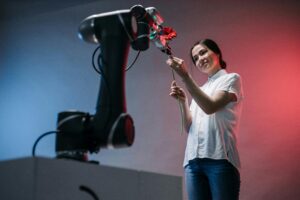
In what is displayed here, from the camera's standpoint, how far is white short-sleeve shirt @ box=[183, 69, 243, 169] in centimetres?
150

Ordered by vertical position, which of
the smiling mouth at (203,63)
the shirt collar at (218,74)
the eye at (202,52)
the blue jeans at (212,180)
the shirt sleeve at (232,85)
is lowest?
the blue jeans at (212,180)

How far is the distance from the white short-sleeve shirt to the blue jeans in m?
0.02

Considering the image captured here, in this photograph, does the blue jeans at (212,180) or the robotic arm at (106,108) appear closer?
the robotic arm at (106,108)

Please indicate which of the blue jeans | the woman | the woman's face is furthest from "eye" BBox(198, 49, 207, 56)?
the blue jeans

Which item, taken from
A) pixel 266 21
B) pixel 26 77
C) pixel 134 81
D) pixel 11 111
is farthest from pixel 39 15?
pixel 266 21

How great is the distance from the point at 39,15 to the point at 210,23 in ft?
4.03

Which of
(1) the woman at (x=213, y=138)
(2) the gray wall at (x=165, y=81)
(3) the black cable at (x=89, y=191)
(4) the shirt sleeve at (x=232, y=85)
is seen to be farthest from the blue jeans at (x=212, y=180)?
(2) the gray wall at (x=165, y=81)

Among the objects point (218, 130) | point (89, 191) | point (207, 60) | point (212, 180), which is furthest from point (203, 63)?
point (89, 191)

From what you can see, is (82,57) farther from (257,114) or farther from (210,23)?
(257,114)

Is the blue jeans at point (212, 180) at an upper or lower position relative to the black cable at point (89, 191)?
lower

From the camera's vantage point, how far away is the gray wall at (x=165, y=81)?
2256 mm

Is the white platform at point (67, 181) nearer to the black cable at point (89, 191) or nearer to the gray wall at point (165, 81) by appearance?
the black cable at point (89, 191)

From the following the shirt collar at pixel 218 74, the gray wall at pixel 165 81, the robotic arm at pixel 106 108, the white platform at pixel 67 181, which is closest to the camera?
the white platform at pixel 67 181

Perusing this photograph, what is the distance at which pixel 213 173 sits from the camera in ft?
4.86
